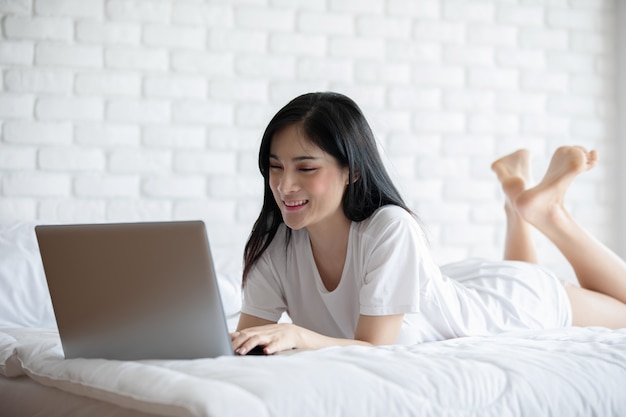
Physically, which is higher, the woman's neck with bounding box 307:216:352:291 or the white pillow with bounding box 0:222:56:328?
the woman's neck with bounding box 307:216:352:291

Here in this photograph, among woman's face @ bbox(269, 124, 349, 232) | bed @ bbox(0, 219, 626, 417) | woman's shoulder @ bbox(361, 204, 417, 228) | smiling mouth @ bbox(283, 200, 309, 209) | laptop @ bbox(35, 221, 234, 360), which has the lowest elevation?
bed @ bbox(0, 219, 626, 417)

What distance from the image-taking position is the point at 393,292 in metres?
1.82

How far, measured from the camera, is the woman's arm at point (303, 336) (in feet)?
5.23

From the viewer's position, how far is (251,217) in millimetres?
3143

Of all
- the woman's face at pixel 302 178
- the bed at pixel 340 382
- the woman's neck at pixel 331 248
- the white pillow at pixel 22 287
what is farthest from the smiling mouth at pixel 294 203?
the white pillow at pixel 22 287

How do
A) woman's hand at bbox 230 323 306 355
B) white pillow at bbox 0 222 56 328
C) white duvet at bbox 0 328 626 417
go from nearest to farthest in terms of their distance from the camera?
white duvet at bbox 0 328 626 417
woman's hand at bbox 230 323 306 355
white pillow at bbox 0 222 56 328

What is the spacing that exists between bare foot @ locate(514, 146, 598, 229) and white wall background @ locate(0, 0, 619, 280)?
50 centimetres

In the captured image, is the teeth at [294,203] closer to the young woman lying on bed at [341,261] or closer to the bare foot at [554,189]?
the young woman lying on bed at [341,261]

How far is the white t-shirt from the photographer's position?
183 cm

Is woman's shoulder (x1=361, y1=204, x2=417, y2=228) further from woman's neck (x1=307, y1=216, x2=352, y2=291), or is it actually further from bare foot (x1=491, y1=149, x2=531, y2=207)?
bare foot (x1=491, y1=149, x2=531, y2=207)

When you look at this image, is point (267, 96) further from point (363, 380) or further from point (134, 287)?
point (363, 380)

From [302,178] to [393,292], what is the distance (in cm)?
33

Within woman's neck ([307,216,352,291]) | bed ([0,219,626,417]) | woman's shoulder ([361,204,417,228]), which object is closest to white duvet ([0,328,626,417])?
bed ([0,219,626,417])

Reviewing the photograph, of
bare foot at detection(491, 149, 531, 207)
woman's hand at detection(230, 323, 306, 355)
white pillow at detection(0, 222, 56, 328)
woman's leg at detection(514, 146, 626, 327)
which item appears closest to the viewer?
woman's hand at detection(230, 323, 306, 355)
